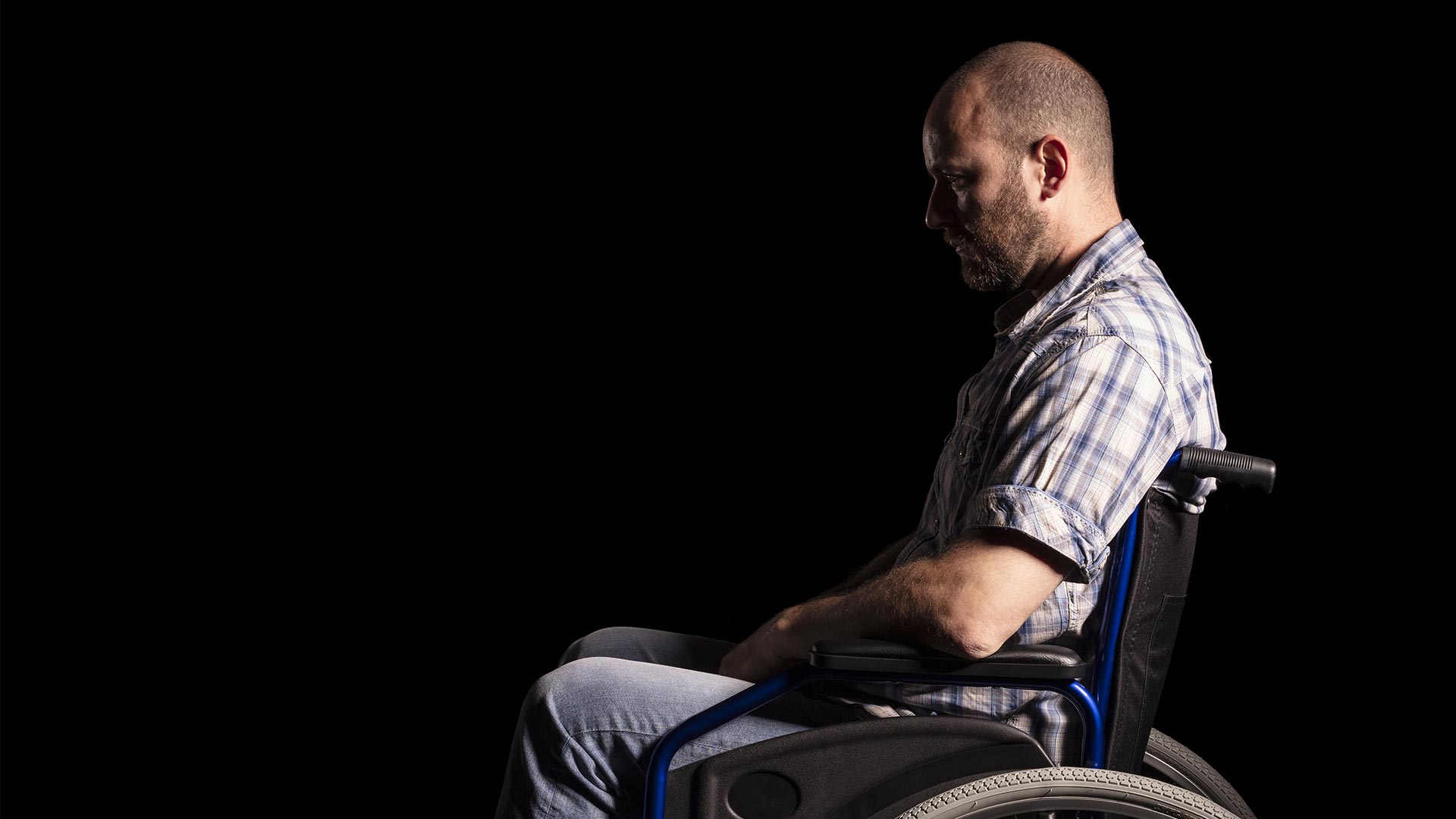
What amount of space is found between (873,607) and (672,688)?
272 mm

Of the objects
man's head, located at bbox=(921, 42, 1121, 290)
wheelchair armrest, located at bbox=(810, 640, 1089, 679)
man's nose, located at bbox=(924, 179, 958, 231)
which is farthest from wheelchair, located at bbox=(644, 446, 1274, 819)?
man's nose, located at bbox=(924, 179, 958, 231)

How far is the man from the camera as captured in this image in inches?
56.7

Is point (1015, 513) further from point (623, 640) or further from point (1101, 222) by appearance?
point (623, 640)

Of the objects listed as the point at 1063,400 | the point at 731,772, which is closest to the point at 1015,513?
the point at 1063,400

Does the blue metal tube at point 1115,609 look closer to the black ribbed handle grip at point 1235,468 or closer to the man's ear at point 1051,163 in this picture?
the black ribbed handle grip at point 1235,468

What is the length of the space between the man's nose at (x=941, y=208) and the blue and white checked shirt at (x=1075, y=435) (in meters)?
0.18

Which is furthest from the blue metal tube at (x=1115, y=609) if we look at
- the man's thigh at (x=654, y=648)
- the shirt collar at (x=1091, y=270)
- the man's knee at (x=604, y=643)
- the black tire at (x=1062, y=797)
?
the man's knee at (x=604, y=643)

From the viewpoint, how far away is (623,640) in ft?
6.91

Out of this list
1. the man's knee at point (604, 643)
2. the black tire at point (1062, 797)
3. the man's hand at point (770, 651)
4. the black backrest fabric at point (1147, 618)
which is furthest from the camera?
the man's knee at point (604, 643)

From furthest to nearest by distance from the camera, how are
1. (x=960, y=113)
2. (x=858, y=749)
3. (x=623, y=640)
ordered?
(x=623, y=640), (x=960, y=113), (x=858, y=749)

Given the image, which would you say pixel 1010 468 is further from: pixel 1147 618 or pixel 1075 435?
pixel 1147 618

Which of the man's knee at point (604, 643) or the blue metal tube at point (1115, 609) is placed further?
the man's knee at point (604, 643)

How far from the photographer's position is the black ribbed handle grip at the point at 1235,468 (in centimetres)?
142

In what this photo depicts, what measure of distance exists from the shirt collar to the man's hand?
474mm
